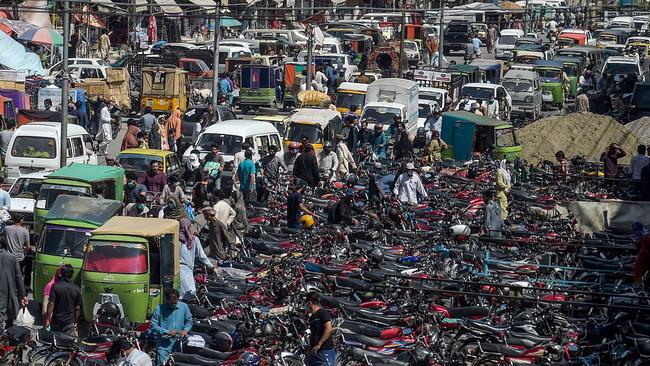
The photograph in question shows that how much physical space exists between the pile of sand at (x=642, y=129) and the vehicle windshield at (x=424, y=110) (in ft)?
22.4

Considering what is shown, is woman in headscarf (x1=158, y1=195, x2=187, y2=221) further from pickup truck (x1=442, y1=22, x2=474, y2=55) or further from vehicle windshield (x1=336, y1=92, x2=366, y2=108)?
pickup truck (x1=442, y1=22, x2=474, y2=55)

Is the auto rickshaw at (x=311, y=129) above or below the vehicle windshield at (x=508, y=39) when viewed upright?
above

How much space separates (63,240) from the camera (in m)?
19.6

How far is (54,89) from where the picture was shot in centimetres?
3747

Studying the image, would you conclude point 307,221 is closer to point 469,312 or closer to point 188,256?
point 188,256

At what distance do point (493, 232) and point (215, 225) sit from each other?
452 centimetres

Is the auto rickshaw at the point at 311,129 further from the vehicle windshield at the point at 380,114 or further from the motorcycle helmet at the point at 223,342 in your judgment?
the motorcycle helmet at the point at 223,342

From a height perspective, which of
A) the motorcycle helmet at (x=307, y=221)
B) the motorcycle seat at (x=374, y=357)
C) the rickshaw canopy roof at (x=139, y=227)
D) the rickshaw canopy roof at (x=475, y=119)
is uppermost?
the rickshaw canopy roof at (x=139, y=227)

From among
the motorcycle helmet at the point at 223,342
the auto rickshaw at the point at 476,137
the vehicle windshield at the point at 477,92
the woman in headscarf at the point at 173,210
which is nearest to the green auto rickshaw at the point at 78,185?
the woman in headscarf at the point at 173,210

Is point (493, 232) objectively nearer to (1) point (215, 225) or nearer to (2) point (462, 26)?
(1) point (215, 225)

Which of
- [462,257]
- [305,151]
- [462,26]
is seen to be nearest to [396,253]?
[462,257]

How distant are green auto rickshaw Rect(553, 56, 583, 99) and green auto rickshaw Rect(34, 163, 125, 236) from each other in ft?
96.8

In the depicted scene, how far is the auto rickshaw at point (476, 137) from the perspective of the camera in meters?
32.3

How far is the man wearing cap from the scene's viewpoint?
1009 inches
